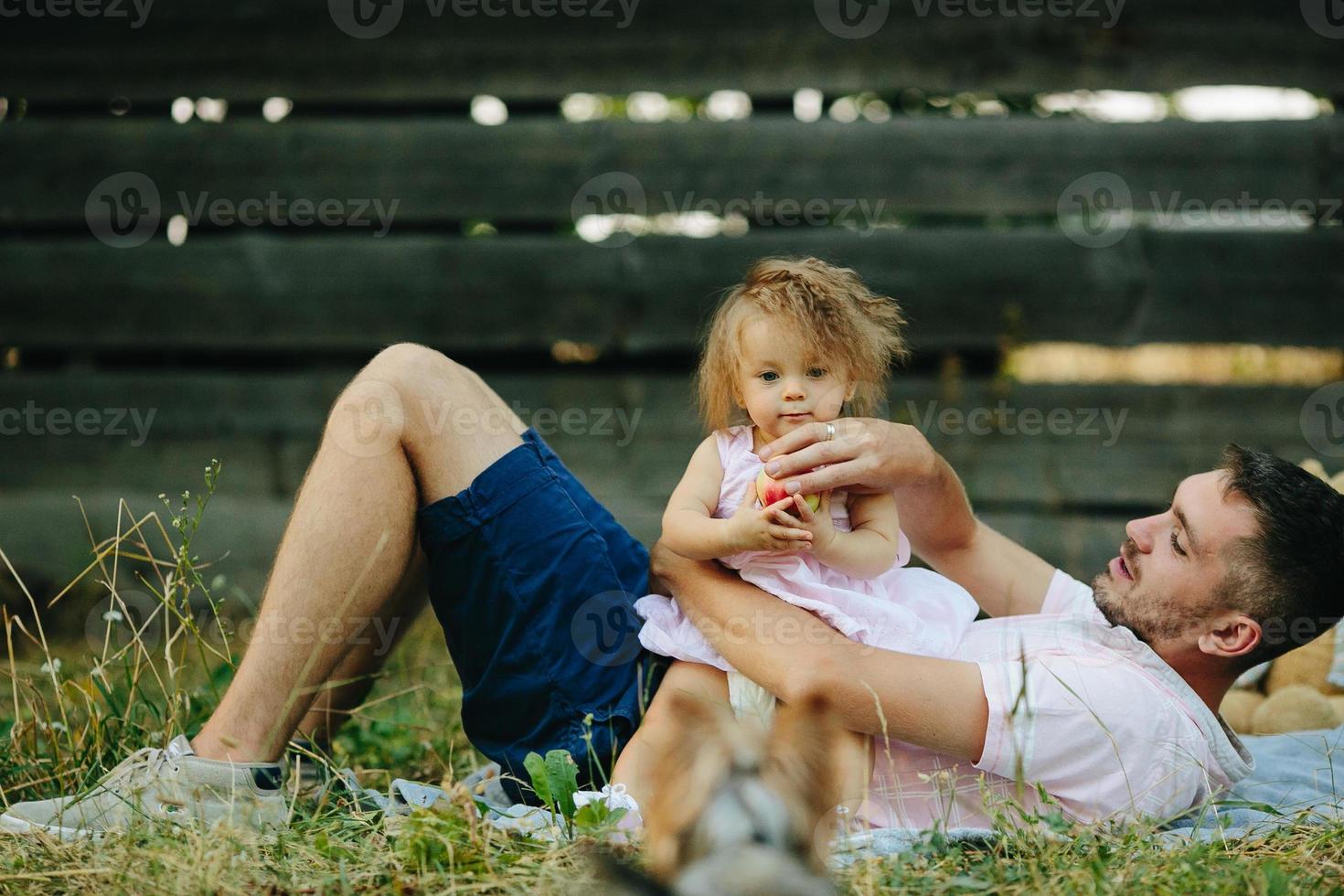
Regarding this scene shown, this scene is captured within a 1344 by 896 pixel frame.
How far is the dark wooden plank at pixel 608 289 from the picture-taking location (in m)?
3.64

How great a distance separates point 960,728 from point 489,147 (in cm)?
264

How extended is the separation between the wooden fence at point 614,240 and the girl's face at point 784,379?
1.74 meters

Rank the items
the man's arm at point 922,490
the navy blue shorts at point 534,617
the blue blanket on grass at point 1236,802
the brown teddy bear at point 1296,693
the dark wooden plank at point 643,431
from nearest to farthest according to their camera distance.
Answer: the blue blanket on grass at point 1236,802 < the man's arm at point 922,490 < the navy blue shorts at point 534,617 < the brown teddy bear at point 1296,693 < the dark wooden plank at point 643,431

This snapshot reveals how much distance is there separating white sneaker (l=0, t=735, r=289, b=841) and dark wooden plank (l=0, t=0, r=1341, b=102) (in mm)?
2521

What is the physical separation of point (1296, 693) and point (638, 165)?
2418 millimetres

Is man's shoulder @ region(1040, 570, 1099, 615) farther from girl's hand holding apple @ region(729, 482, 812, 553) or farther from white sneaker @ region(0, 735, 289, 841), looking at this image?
white sneaker @ region(0, 735, 289, 841)

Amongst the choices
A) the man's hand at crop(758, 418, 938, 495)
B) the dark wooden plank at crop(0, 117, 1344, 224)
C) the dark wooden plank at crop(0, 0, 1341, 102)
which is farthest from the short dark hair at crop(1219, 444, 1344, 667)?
the dark wooden plank at crop(0, 0, 1341, 102)

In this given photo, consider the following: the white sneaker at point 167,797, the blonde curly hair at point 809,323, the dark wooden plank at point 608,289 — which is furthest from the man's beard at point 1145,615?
the dark wooden plank at point 608,289

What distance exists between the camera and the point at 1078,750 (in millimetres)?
1862

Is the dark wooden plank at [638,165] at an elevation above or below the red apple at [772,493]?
above

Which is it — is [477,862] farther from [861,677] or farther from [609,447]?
[609,447]

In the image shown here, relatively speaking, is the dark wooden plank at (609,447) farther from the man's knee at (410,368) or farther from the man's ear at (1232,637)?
the man's ear at (1232,637)

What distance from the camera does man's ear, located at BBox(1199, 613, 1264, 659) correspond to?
1943 mm

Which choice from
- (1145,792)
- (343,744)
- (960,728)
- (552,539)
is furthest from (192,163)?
(1145,792)
